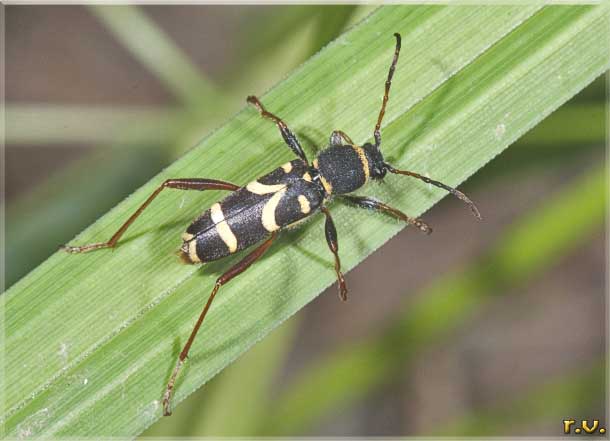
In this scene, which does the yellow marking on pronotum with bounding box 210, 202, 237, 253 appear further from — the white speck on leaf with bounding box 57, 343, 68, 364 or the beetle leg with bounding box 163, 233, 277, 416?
the white speck on leaf with bounding box 57, 343, 68, 364

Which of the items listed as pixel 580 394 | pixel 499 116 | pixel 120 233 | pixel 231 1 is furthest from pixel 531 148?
pixel 231 1

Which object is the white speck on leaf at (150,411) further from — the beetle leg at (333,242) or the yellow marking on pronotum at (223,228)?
the beetle leg at (333,242)

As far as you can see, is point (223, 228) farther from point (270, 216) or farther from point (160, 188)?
point (160, 188)

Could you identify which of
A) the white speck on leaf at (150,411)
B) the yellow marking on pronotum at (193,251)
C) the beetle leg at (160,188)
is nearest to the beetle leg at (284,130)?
the beetle leg at (160,188)

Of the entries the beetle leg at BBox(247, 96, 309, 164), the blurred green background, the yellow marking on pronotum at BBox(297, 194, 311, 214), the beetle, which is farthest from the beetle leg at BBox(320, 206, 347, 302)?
the blurred green background

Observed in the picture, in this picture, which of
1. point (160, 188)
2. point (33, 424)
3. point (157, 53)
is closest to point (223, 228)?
point (160, 188)

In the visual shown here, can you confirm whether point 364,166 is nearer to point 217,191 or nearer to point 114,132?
point 217,191
